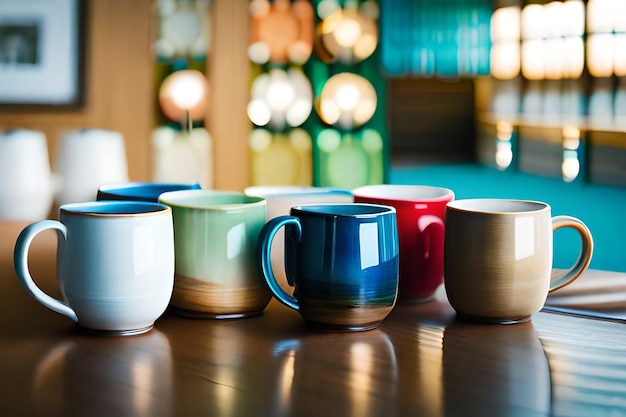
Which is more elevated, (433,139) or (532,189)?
(433,139)

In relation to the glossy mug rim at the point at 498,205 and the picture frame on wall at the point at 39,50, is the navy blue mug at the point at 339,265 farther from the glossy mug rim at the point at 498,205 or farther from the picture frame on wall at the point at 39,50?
the picture frame on wall at the point at 39,50

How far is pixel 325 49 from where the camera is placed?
3090 mm

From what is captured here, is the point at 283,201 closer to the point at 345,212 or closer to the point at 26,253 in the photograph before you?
the point at 345,212

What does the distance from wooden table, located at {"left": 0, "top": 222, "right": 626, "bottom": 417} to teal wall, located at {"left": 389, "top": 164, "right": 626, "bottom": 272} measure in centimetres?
255

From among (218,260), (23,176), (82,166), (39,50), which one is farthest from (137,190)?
(39,50)

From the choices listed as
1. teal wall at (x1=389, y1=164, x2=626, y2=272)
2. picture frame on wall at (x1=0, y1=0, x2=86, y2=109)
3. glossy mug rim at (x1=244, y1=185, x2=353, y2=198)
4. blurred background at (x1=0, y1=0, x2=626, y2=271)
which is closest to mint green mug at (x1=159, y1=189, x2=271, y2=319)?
glossy mug rim at (x1=244, y1=185, x2=353, y2=198)

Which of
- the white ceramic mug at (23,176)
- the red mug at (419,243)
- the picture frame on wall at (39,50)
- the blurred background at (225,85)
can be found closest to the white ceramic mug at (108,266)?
the red mug at (419,243)

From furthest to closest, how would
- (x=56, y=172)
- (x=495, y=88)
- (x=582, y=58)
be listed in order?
(x=495, y=88), (x=582, y=58), (x=56, y=172)

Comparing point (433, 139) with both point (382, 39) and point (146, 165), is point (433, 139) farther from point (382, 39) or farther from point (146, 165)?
point (146, 165)

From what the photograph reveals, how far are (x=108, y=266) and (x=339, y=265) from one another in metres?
0.20

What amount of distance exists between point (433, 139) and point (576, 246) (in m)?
1.58

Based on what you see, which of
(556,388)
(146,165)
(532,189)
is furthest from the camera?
(532,189)

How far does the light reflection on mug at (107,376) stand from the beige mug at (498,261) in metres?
0.28

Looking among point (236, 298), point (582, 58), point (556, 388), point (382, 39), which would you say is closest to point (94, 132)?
point (236, 298)
